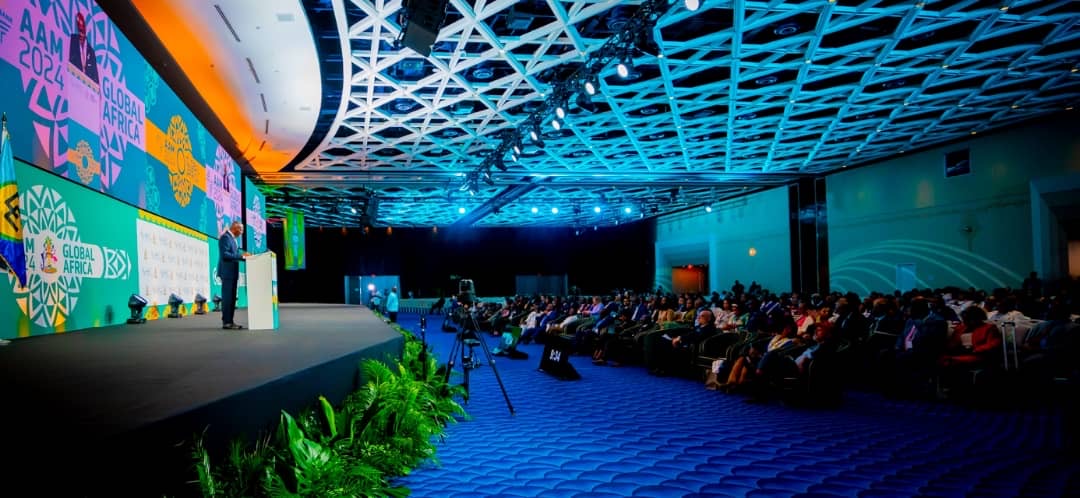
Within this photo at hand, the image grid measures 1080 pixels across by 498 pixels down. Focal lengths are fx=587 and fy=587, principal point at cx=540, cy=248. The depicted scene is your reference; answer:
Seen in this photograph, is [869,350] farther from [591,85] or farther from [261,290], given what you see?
[261,290]

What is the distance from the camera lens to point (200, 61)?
912 centimetres

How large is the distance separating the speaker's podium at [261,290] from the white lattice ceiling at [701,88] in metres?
3.57

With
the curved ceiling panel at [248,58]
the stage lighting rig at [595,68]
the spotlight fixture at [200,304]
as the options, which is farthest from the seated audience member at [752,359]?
the spotlight fixture at [200,304]

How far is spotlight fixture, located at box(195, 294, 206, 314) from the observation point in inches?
436

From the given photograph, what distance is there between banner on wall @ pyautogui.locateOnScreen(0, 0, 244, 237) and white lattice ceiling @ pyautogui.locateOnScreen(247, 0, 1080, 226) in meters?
2.86

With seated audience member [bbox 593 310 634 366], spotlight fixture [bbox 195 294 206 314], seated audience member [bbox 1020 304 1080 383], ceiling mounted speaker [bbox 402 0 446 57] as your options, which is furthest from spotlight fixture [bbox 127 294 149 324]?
seated audience member [bbox 1020 304 1080 383]

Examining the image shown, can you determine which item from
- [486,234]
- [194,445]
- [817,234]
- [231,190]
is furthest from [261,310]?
[486,234]

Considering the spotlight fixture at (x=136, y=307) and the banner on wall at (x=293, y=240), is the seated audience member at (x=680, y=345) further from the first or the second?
the banner on wall at (x=293, y=240)

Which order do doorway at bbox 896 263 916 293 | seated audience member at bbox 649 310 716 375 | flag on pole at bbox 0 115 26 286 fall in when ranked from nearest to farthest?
flag on pole at bbox 0 115 26 286
seated audience member at bbox 649 310 716 375
doorway at bbox 896 263 916 293

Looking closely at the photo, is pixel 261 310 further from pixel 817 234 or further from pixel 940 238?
pixel 817 234

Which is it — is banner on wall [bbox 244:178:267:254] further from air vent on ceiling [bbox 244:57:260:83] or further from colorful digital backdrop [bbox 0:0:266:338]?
air vent on ceiling [bbox 244:57:260:83]

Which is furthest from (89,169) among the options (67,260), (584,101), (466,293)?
(584,101)

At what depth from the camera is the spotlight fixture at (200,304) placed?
1108cm

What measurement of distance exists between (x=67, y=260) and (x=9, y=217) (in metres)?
1.79
